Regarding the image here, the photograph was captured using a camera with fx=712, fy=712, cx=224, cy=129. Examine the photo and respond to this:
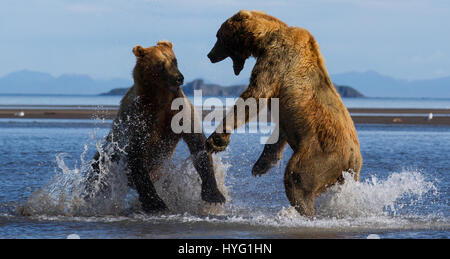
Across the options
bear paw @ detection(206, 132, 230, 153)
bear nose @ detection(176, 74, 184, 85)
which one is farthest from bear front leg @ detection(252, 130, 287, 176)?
bear nose @ detection(176, 74, 184, 85)

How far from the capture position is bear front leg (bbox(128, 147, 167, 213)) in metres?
6.69

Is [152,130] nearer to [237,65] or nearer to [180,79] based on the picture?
[180,79]

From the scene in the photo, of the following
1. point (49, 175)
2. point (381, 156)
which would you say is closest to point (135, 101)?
point (49, 175)

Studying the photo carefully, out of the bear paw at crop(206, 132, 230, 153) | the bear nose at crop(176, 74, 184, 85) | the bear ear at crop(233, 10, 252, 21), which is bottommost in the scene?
the bear paw at crop(206, 132, 230, 153)

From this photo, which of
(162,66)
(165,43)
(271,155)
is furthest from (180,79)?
(271,155)

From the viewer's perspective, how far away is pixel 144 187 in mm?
6699

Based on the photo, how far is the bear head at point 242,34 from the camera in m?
5.91

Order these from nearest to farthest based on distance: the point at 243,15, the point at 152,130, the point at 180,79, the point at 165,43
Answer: the point at 243,15 → the point at 180,79 → the point at 152,130 → the point at 165,43

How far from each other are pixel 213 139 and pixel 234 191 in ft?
8.81

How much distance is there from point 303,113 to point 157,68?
1700 millimetres

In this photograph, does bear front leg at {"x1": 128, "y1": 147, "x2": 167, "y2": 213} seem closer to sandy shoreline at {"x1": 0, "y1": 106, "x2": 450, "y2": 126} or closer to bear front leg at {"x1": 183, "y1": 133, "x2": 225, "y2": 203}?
bear front leg at {"x1": 183, "y1": 133, "x2": 225, "y2": 203}

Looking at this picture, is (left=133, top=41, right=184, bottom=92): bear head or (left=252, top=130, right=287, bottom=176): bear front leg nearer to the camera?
(left=252, top=130, right=287, bottom=176): bear front leg

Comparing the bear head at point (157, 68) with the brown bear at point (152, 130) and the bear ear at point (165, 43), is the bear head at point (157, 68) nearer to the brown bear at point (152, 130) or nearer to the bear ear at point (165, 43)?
the brown bear at point (152, 130)

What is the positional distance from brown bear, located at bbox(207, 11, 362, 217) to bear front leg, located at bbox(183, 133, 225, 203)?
92cm
